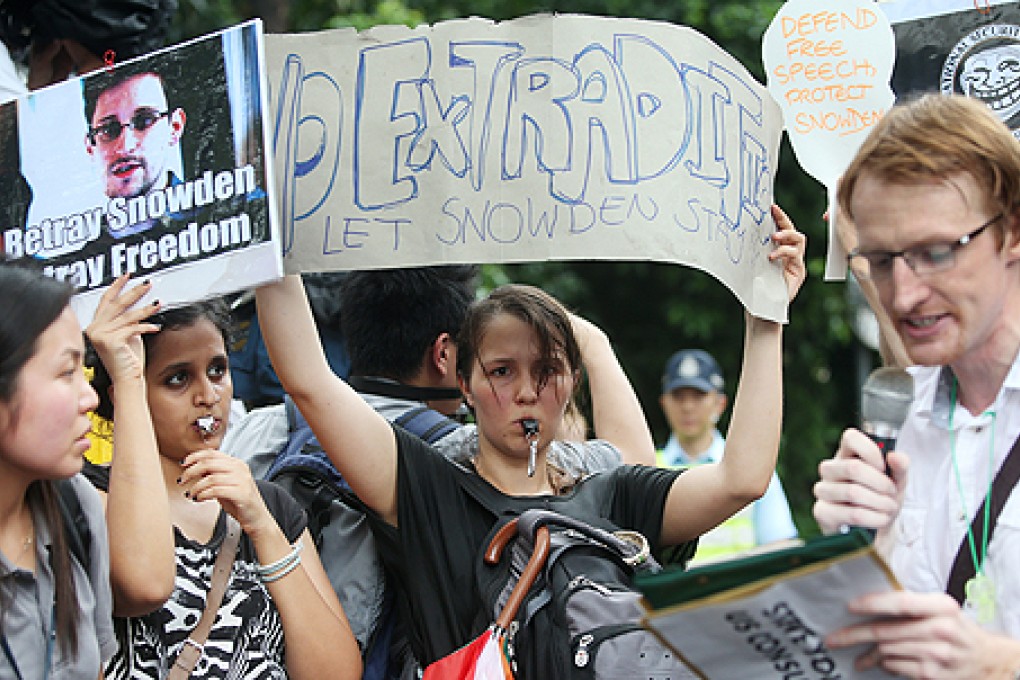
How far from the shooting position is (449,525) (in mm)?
3059

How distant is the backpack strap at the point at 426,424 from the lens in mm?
3498

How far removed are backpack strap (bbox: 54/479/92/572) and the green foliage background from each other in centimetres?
700

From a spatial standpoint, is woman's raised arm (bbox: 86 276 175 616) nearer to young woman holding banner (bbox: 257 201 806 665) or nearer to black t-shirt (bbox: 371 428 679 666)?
young woman holding banner (bbox: 257 201 806 665)

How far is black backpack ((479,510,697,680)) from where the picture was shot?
2.61 m

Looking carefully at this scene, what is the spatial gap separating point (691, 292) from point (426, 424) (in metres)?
8.09

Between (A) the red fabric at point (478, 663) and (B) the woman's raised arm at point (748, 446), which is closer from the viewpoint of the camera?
(A) the red fabric at point (478, 663)

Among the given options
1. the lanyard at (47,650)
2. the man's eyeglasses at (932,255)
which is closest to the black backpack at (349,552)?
the lanyard at (47,650)

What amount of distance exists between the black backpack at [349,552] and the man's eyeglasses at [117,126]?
0.98 metres

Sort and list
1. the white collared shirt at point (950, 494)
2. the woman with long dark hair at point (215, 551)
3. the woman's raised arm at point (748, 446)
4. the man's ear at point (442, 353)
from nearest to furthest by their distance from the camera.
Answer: the white collared shirt at point (950, 494) → the woman with long dark hair at point (215, 551) → the woman's raised arm at point (748, 446) → the man's ear at point (442, 353)

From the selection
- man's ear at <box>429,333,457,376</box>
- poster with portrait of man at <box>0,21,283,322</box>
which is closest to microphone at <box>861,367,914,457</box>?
poster with portrait of man at <box>0,21,283,322</box>

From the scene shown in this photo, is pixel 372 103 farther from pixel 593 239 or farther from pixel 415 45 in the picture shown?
pixel 593 239

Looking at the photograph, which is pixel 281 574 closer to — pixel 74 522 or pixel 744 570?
pixel 74 522

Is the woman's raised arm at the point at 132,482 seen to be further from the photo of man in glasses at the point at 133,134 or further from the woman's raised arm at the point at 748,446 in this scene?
the woman's raised arm at the point at 748,446

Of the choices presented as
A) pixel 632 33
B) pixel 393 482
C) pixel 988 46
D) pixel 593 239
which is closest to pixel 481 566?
pixel 393 482
